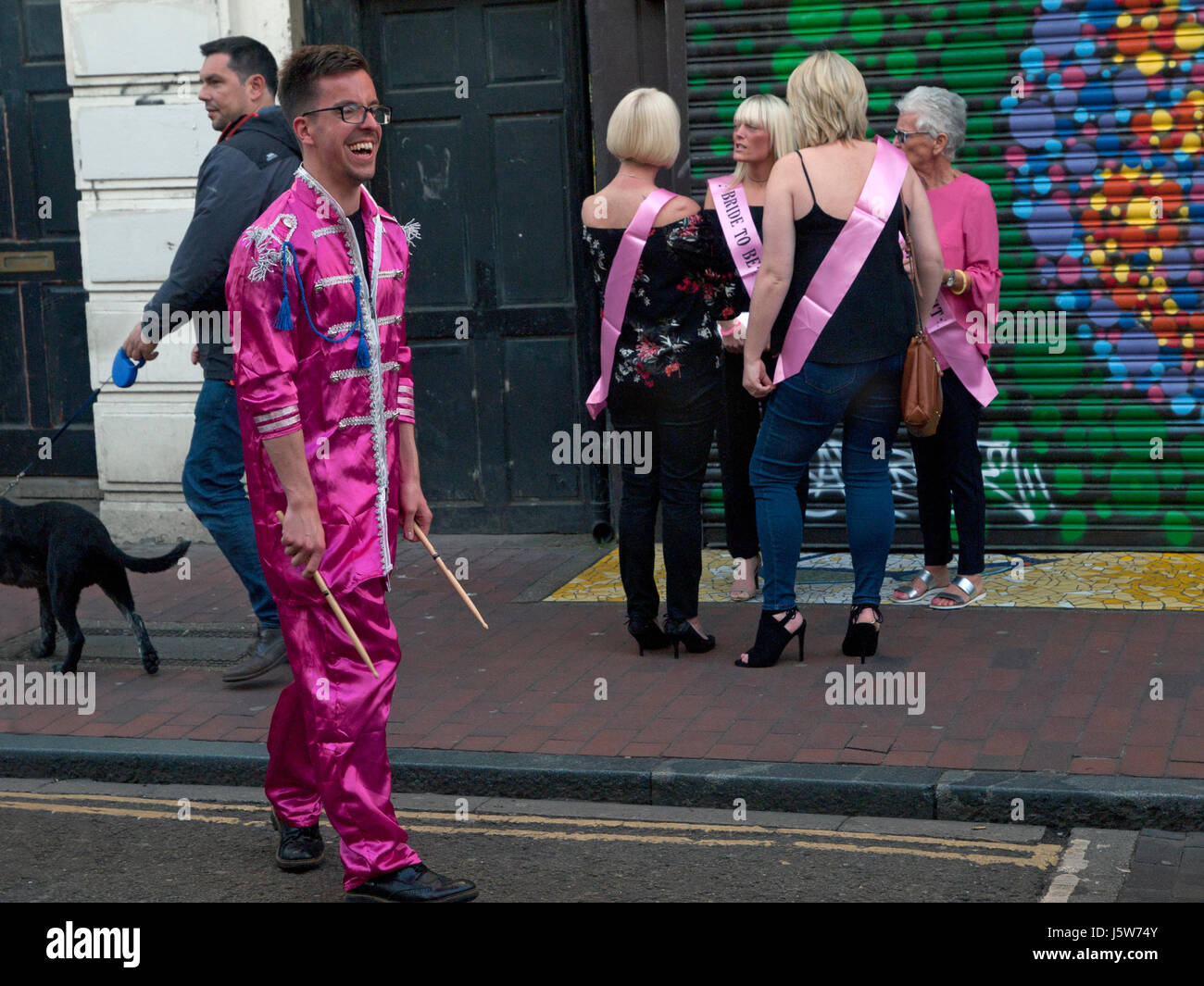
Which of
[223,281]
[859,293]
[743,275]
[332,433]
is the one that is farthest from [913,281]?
[332,433]

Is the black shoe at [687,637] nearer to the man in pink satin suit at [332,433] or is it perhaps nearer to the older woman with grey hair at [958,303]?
the older woman with grey hair at [958,303]

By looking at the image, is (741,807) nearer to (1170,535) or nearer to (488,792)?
(488,792)

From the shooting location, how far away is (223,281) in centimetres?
630

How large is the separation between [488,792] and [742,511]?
2387mm

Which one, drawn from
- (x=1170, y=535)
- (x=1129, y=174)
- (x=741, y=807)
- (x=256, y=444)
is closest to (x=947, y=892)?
(x=741, y=807)

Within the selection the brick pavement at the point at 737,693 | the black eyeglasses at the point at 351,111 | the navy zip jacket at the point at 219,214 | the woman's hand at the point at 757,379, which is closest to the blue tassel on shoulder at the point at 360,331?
the black eyeglasses at the point at 351,111

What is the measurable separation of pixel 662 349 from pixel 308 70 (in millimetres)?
2299

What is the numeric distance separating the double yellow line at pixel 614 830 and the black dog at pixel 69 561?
1.19 metres

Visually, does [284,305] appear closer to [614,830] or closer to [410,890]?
[410,890]

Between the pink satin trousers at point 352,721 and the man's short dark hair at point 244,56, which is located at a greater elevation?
the man's short dark hair at point 244,56

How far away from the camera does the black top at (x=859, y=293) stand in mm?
6043

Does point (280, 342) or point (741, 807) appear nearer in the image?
point (280, 342)

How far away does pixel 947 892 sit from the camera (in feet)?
14.6

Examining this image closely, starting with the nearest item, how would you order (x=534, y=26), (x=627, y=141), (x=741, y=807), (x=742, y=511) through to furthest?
1. (x=741, y=807)
2. (x=627, y=141)
3. (x=742, y=511)
4. (x=534, y=26)
